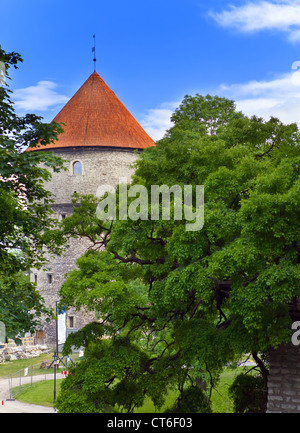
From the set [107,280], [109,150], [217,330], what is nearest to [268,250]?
[217,330]

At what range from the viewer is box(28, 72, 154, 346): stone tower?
42.3 m

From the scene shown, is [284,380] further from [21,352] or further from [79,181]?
[21,352]

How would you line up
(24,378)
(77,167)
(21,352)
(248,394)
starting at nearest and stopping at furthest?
(248,394) < (24,378) < (21,352) < (77,167)

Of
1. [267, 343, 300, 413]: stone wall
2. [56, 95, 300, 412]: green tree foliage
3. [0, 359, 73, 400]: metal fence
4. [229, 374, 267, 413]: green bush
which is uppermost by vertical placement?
[56, 95, 300, 412]: green tree foliage

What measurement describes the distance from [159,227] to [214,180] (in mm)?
1916

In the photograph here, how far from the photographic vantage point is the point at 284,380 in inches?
591

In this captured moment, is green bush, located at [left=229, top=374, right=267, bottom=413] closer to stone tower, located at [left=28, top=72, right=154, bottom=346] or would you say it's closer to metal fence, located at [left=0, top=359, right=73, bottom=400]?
metal fence, located at [left=0, top=359, right=73, bottom=400]

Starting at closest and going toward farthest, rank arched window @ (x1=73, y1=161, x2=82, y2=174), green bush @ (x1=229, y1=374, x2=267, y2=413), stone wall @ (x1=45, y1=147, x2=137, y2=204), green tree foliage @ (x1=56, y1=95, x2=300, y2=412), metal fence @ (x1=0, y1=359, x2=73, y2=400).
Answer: green tree foliage @ (x1=56, y1=95, x2=300, y2=412) → green bush @ (x1=229, y1=374, x2=267, y2=413) → metal fence @ (x1=0, y1=359, x2=73, y2=400) → stone wall @ (x1=45, y1=147, x2=137, y2=204) → arched window @ (x1=73, y1=161, x2=82, y2=174)

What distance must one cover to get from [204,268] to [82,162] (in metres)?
30.0

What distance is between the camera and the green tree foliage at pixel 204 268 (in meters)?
12.7

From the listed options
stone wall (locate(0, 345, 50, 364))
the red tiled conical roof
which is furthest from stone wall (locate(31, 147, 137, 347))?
stone wall (locate(0, 345, 50, 364))

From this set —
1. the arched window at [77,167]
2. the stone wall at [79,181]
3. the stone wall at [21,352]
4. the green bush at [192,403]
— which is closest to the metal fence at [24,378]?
the stone wall at [21,352]

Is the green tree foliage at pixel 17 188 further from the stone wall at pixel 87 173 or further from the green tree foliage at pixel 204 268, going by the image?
the stone wall at pixel 87 173

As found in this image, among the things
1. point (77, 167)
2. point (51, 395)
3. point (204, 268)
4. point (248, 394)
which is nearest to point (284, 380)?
point (248, 394)
